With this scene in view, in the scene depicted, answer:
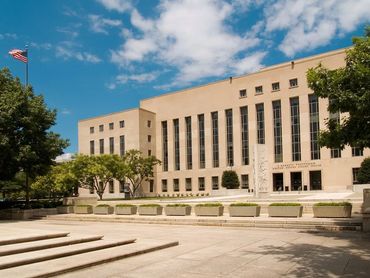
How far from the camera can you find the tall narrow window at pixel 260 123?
225 feet

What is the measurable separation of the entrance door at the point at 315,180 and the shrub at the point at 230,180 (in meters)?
11.3

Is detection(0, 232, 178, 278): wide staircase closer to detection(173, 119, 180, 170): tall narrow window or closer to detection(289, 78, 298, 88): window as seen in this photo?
detection(289, 78, 298, 88): window

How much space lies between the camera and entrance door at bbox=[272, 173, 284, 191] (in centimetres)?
6775

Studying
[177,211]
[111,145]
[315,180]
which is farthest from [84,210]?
[111,145]

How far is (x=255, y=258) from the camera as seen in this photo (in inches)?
476

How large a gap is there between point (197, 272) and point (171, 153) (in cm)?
6955

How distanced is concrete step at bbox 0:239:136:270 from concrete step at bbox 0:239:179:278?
23 centimetres

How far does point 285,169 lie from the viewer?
2594 inches

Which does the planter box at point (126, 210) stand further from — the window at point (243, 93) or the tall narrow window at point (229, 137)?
the window at point (243, 93)

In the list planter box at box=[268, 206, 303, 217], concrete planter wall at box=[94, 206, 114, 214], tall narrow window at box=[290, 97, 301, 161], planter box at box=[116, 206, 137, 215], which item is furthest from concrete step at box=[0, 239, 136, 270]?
tall narrow window at box=[290, 97, 301, 161]

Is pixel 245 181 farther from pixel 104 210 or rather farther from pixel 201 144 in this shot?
pixel 104 210

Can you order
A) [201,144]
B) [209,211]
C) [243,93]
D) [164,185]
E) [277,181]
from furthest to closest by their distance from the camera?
1. [164,185]
2. [201,144]
3. [243,93]
4. [277,181]
5. [209,211]

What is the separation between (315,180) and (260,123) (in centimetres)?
1267

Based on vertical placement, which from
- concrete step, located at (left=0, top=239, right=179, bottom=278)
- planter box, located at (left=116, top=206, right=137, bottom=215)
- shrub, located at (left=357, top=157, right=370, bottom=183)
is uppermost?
shrub, located at (left=357, top=157, right=370, bottom=183)
